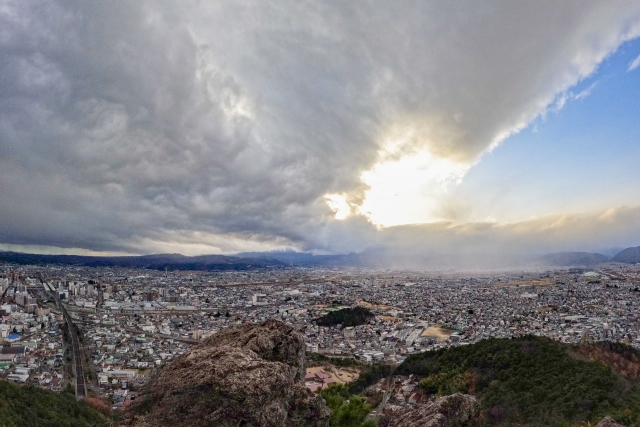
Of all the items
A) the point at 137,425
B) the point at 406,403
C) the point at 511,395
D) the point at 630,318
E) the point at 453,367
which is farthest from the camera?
the point at 630,318

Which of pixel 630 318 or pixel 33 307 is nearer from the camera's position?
pixel 630 318

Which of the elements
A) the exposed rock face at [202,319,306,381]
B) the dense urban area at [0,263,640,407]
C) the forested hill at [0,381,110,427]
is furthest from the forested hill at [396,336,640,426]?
the forested hill at [0,381,110,427]

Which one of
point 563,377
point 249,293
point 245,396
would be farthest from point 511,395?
point 249,293

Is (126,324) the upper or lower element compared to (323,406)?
lower

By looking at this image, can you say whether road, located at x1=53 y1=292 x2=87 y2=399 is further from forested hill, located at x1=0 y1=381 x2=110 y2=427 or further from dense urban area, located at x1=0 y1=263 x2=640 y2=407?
forested hill, located at x1=0 y1=381 x2=110 y2=427

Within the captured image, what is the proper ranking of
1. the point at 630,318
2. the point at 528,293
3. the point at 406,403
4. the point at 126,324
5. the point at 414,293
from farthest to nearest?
1. the point at 414,293
2. the point at 528,293
3. the point at 126,324
4. the point at 630,318
5. the point at 406,403

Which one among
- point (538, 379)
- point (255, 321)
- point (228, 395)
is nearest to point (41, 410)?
point (255, 321)

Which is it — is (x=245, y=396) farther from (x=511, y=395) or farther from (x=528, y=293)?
(x=528, y=293)

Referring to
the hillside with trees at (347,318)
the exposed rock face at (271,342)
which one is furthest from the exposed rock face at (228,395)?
the hillside with trees at (347,318)
